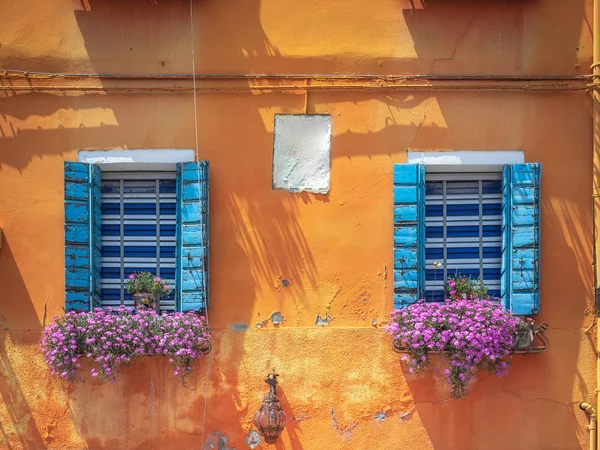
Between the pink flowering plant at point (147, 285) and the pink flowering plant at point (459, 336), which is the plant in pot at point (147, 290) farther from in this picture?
the pink flowering plant at point (459, 336)

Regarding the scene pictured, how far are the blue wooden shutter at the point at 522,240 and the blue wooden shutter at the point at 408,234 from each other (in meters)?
0.72

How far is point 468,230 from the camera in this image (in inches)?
319

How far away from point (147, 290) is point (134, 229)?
0.60m

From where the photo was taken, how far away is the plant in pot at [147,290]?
782cm

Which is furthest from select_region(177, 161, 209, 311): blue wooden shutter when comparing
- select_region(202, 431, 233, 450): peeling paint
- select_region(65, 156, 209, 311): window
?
select_region(202, 431, 233, 450): peeling paint

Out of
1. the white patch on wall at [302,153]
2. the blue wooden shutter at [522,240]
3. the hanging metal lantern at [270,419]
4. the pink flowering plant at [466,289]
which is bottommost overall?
the hanging metal lantern at [270,419]

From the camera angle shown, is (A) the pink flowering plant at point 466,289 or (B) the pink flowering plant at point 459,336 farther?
(A) the pink flowering plant at point 466,289

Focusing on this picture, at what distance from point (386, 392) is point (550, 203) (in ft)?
6.94

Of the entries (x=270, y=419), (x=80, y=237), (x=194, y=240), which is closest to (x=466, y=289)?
(x=270, y=419)

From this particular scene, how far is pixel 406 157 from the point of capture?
26.0ft

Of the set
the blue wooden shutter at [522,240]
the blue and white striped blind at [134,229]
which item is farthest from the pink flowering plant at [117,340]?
the blue wooden shutter at [522,240]

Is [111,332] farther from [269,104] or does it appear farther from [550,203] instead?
[550,203]

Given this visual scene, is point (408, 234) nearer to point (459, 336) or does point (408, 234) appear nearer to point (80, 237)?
point (459, 336)

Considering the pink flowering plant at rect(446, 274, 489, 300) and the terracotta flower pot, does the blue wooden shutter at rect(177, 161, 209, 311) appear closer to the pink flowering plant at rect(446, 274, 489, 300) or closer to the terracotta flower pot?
the terracotta flower pot
